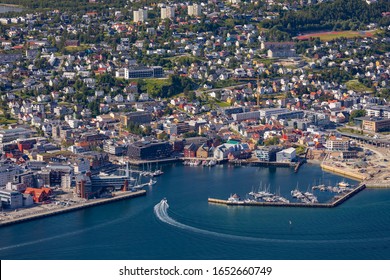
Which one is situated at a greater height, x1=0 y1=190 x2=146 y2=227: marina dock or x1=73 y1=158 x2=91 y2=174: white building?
x1=73 y1=158 x2=91 y2=174: white building

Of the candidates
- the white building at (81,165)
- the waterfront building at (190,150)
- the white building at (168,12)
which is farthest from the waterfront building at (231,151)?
the white building at (168,12)

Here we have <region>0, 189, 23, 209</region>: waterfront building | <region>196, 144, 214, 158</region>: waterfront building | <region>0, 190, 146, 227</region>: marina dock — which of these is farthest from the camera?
<region>196, 144, 214, 158</region>: waterfront building

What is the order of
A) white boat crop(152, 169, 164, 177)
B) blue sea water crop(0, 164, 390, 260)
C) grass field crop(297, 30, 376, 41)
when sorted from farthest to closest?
grass field crop(297, 30, 376, 41)
white boat crop(152, 169, 164, 177)
blue sea water crop(0, 164, 390, 260)

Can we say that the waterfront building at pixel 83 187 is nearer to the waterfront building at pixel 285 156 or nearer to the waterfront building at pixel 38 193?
the waterfront building at pixel 38 193

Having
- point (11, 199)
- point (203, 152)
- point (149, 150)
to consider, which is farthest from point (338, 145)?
point (11, 199)

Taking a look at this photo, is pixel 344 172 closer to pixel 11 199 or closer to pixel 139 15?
pixel 11 199

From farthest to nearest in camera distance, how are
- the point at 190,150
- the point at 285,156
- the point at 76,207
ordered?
the point at 190,150
the point at 285,156
the point at 76,207

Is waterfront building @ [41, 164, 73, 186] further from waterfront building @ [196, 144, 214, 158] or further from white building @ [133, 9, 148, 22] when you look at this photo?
white building @ [133, 9, 148, 22]

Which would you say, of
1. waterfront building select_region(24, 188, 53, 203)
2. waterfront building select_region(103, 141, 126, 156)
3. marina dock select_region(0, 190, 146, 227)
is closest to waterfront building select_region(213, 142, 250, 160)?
waterfront building select_region(103, 141, 126, 156)
